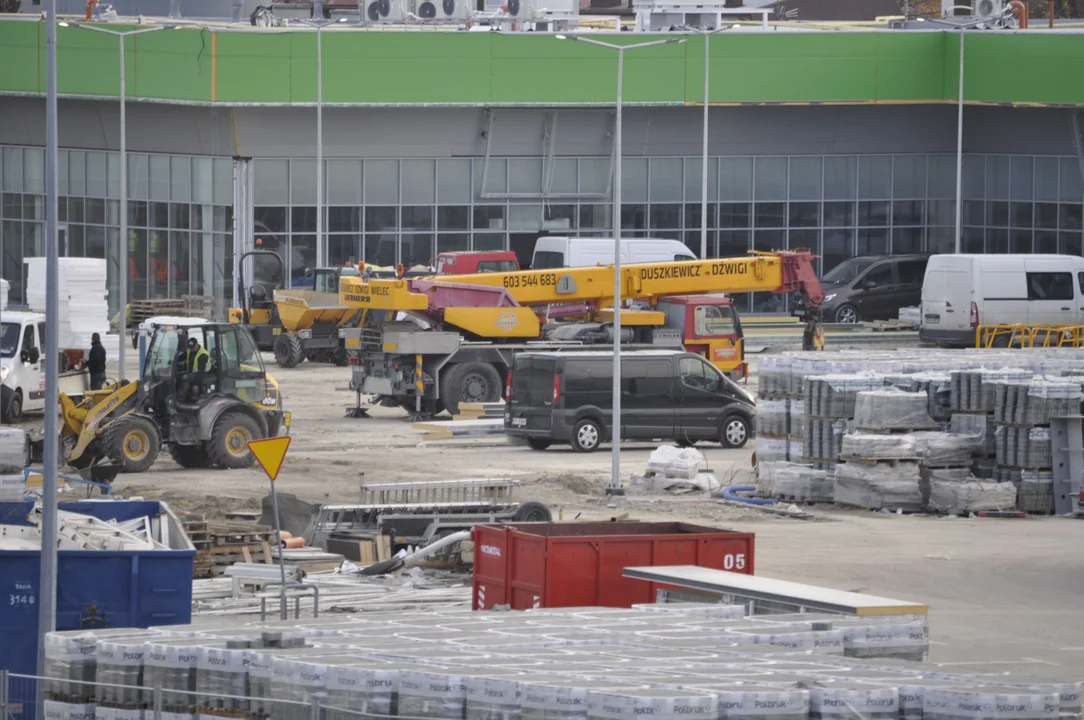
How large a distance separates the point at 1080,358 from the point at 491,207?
30554 mm

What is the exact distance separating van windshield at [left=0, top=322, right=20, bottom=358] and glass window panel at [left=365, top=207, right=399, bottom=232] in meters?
24.4

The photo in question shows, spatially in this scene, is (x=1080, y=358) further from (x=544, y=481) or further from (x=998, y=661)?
(x=998, y=661)

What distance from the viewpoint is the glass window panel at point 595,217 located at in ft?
196

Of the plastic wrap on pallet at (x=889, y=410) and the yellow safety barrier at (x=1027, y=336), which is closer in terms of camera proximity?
the plastic wrap on pallet at (x=889, y=410)

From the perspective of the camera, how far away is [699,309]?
3841 centimetres

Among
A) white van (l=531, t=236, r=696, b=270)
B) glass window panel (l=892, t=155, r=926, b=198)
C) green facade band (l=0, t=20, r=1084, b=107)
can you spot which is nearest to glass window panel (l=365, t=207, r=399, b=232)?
green facade band (l=0, t=20, r=1084, b=107)

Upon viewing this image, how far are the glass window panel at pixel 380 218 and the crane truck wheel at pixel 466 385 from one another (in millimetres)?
23066

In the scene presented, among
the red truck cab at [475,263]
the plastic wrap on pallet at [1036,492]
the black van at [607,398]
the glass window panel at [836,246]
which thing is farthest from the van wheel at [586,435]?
the glass window panel at [836,246]

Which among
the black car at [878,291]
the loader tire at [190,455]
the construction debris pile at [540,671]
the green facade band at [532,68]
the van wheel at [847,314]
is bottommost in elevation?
the loader tire at [190,455]

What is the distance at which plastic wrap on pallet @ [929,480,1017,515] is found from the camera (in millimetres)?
25781

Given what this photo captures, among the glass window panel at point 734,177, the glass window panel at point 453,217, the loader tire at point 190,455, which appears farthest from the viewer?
the glass window panel at point 734,177

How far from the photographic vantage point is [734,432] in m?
32.5

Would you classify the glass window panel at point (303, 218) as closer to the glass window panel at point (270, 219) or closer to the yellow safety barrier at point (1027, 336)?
the glass window panel at point (270, 219)

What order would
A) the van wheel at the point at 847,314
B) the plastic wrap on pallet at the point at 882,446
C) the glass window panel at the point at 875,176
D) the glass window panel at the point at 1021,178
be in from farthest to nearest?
the glass window panel at the point at 875,176
the glass window panel at the point at 1021,178
the van wheel at the point at 847,314
the plastic wrap on pallet at the point at 882,446
